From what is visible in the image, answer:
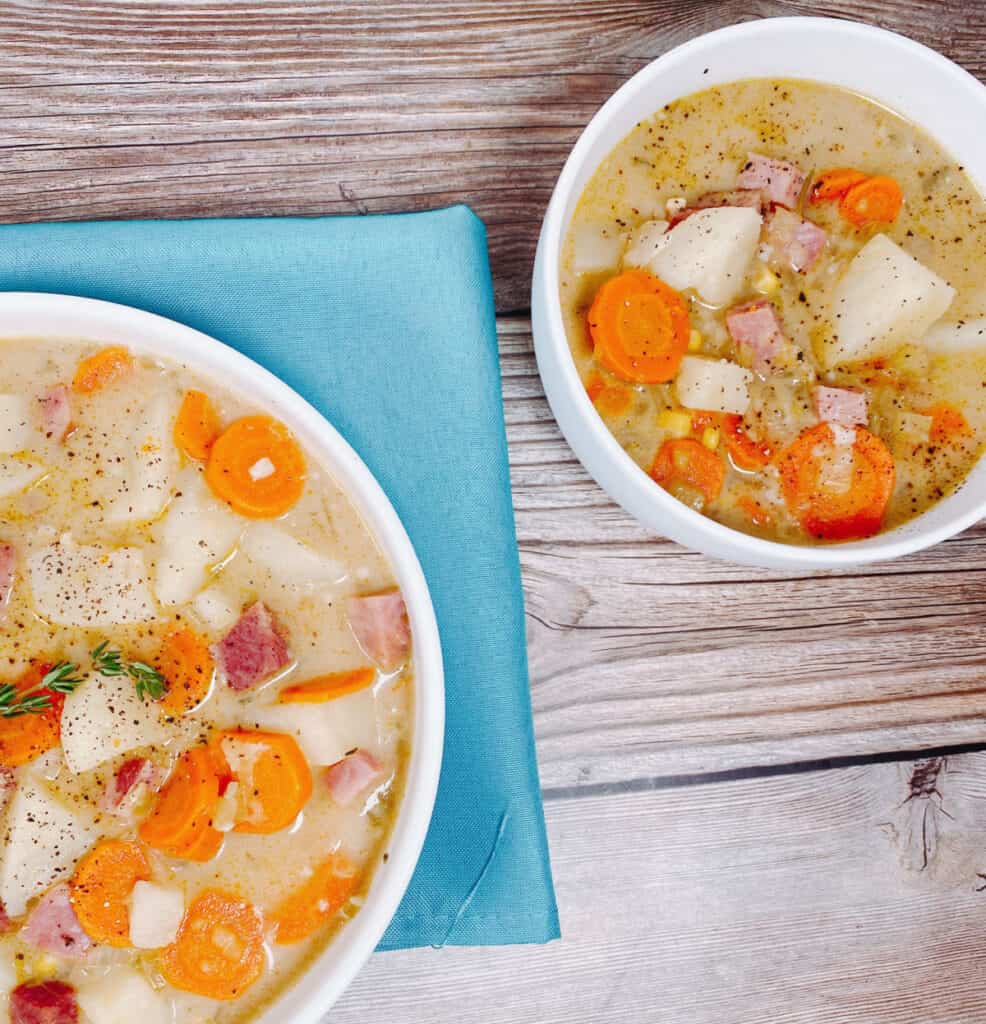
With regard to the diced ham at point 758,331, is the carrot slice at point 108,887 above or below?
below

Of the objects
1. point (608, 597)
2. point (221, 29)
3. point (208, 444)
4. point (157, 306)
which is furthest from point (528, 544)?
point (221, 29)

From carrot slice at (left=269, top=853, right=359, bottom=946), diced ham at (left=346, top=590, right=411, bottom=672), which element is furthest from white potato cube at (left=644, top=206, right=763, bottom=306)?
carrot slice at (left=269, top=853, right=359, bottom=946)

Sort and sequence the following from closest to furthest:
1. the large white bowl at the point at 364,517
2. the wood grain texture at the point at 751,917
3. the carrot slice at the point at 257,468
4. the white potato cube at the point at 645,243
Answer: the large white bowl at the point at 364,517 < the carrot slice at the point at 257,468 < the white potato cube at the point at 645,243 < the wood grain texture at the point at 751,917

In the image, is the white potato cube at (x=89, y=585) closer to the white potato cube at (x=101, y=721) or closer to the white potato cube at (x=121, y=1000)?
the white potato cube at (x=101, y=721)

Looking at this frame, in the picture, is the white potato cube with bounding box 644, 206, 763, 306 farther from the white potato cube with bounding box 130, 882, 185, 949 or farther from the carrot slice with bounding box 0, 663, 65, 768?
the white potato cube with bounding box 130, 882, 185, 949

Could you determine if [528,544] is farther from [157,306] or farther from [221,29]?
[221,29]

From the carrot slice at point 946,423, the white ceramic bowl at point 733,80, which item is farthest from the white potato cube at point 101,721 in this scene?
the carrot slice at point 946,423
